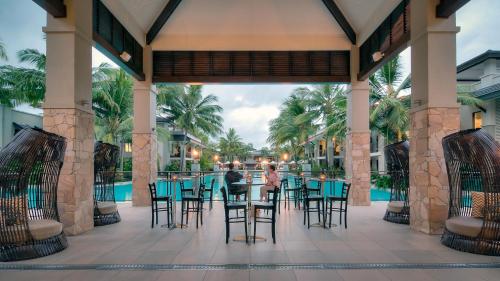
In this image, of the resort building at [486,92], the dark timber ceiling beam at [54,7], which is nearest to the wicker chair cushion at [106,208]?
the dark timber ceiling beam at [54,7]

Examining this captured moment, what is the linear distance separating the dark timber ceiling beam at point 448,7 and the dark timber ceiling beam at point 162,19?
20.7 feet

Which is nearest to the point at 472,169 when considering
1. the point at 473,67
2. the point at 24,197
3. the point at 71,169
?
the point at 24,197

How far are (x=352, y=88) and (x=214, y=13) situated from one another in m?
4.47

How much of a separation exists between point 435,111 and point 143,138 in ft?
24.6

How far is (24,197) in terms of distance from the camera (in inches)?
171

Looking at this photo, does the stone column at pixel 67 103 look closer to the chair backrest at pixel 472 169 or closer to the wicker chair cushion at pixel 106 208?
the wicker chair cushion at pixel 106 208

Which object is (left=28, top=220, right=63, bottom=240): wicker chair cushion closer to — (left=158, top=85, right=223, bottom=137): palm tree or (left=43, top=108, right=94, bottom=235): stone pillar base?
(left=43, top=108, right=94, bottom=235): stone pillar base

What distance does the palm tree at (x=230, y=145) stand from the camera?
2021 inches

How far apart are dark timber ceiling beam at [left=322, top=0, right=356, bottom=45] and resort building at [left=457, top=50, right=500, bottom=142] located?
7.01m

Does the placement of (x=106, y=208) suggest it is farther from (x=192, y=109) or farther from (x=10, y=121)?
(x=192, y=109)

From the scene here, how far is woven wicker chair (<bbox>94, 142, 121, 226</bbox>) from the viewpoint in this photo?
6.69m

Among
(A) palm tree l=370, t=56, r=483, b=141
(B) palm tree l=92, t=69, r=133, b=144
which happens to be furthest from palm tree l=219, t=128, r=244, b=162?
(A) palm tree l=370, t=56, r=483, b=141

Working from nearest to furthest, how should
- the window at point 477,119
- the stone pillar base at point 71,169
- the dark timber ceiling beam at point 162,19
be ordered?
the stone pillar base at point 71,169, the dark timber ceiling beam at point 162,19, the window at point 477,119

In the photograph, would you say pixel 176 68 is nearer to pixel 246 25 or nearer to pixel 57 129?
pixel 246 25
